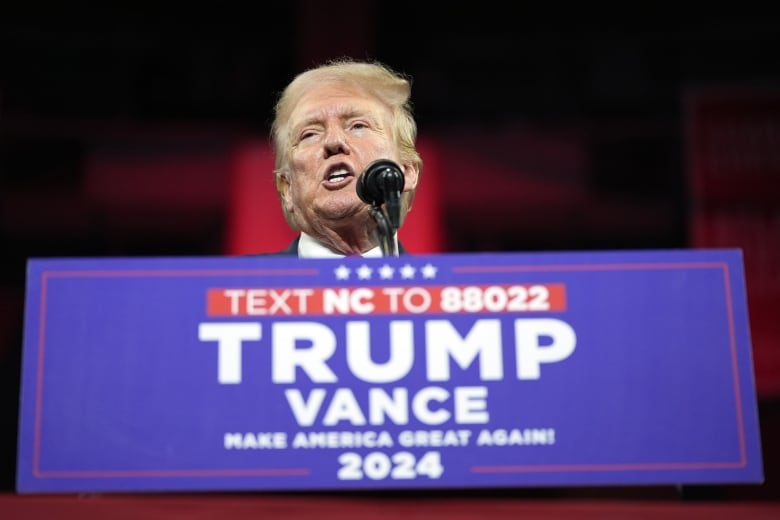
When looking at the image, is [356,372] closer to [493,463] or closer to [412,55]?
[493,463]

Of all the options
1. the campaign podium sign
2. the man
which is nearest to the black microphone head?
the campaign podium sign

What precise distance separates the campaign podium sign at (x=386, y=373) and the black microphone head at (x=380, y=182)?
185 millimetres

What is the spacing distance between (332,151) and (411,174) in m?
0.20

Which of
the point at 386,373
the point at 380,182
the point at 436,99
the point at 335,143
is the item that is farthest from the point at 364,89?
the point at 436,99

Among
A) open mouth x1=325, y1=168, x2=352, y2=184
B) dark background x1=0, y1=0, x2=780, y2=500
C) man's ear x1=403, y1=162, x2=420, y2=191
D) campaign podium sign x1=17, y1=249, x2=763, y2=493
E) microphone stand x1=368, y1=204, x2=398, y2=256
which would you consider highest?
dark background x1=0, y1=0, x2=780, y2=500

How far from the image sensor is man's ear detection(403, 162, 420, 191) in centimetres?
175

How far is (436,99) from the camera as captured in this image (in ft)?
13.0

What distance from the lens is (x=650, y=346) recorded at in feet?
3.51

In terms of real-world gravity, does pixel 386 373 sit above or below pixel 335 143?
below

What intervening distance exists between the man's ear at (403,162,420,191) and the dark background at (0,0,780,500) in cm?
204

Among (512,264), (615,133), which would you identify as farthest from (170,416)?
(615,133)

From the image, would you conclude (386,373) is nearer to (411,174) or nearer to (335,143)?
(335,143)

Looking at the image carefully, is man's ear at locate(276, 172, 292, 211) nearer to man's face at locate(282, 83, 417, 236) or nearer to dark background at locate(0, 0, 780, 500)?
man's face at locate(282, 83, 417, 236)

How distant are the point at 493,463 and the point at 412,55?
10.4 ft
